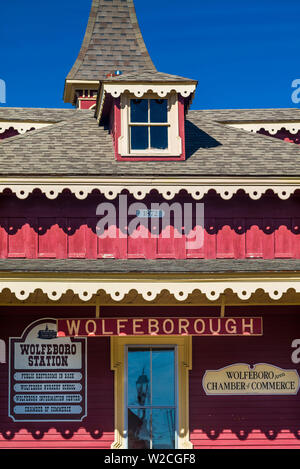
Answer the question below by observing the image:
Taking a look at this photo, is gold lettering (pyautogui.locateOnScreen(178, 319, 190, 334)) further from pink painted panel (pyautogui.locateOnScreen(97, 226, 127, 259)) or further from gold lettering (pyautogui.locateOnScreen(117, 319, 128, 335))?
pink painted panel (pyautogui.locateOnScreen(97, 226, 127, 259))

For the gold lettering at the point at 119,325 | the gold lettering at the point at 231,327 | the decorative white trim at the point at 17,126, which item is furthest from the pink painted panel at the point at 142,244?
the decorative white trim at the point at 17,126

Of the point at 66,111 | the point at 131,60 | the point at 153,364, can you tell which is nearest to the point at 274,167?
the point at 153,364

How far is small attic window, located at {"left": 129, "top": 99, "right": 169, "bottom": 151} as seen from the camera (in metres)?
18.7

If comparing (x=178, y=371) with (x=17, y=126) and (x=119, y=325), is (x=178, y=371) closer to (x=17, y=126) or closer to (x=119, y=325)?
(x=119, y=325)

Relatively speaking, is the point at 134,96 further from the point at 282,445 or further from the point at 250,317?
the point at 282,445

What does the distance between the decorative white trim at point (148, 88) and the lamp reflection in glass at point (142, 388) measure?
254 inches

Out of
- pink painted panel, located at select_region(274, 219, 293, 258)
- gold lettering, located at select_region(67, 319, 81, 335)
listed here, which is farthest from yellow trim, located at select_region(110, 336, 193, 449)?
pink painted panel, located at select_region(274, 219, 293, 258)

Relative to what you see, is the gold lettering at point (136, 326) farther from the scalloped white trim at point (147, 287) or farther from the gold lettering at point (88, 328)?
the scalloped white trim at point (147, 287)

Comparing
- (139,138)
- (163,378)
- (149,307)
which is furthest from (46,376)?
(139,138)

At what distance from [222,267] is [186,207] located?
2.00 metres

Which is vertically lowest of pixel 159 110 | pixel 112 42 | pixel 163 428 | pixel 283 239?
pixel 163 428

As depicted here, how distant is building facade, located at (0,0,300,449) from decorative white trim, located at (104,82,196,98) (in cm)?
3

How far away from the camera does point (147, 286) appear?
16.0 meters

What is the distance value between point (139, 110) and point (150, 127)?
0.49 m
